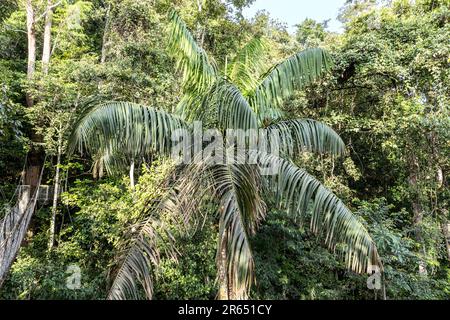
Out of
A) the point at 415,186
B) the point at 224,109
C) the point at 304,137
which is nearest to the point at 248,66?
the point at 304,137

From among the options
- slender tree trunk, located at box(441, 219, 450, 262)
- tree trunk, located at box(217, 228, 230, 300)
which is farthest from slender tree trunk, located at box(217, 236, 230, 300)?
slender tree trunk, located at box(441, 219, 450, 262)

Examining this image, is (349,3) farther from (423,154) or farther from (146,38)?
(146,38)

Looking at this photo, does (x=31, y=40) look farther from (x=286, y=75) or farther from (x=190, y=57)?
(x=286, y=75)

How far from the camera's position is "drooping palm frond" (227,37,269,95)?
3.89m

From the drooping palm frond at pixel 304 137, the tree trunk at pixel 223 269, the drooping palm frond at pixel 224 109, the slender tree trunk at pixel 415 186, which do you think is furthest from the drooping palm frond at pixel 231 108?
the slender tree trunk at pixel 415 186

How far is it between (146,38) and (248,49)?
3.18m

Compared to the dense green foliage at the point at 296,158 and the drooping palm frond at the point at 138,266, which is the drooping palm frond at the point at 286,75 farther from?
the drooping palm frond at the point at 138,266

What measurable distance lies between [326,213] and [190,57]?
7.00 ft

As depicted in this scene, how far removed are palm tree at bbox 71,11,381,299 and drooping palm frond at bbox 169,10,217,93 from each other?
11mm

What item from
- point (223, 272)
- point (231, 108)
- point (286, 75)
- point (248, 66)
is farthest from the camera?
point (248, 66)

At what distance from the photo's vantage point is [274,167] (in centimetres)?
268

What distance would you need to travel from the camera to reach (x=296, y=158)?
4738 mm

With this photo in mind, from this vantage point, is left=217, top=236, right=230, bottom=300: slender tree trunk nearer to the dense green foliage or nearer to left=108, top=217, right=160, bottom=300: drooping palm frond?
left=108, top=217, right=160, bottom=300: drooping palm frond
